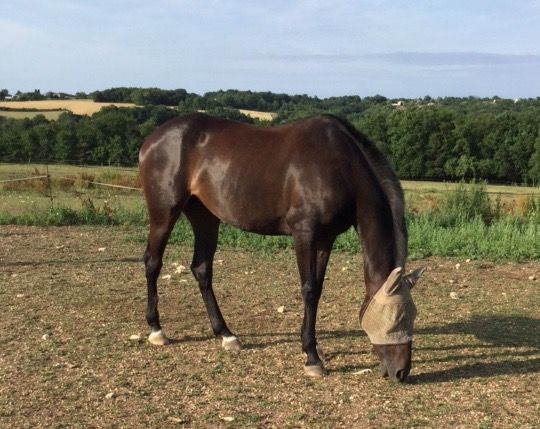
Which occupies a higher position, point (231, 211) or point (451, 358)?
point (231, 211)

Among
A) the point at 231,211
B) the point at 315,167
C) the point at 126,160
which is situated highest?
the point at 315,167

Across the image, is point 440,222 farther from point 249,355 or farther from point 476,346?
point 249,355

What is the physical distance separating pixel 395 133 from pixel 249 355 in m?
45.6

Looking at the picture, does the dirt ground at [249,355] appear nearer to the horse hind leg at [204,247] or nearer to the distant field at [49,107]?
the horse hind leg at [204,247]

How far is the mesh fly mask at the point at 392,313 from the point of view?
14.8 ft

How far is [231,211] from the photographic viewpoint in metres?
5.39

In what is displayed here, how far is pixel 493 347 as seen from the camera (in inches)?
223

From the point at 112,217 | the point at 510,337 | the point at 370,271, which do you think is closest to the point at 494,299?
the point at 510,337

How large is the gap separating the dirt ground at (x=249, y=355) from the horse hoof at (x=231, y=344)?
0.06 metres

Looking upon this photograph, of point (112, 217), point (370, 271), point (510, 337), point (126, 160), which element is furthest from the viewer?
point (126, 160)

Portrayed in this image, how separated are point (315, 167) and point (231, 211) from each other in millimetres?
913

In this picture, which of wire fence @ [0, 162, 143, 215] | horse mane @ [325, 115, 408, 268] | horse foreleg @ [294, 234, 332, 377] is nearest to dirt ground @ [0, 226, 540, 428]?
horse foreleg @ [294, 234, 332, 377]

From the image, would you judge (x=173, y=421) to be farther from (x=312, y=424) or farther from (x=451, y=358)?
(x=451, y=358)

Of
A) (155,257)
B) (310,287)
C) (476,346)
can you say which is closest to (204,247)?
(155,257)
